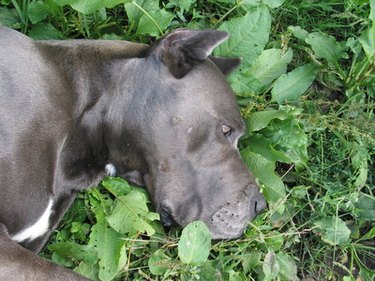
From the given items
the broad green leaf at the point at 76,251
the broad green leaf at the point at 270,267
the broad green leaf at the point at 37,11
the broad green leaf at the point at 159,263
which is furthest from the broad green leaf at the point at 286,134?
the broad green leaf at the point at 37,11

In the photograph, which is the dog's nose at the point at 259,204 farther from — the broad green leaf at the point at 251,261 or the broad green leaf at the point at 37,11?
the broad green leaf at the point at 37,11

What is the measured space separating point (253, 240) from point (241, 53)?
1.18 m

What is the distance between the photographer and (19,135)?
3430 mm

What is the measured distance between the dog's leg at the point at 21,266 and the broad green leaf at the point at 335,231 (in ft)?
5.83

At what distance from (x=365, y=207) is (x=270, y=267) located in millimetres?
879

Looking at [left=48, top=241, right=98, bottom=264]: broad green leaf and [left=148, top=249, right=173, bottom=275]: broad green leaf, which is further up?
[left=48, top=241, right=98, bottom=264]: broad green leaf

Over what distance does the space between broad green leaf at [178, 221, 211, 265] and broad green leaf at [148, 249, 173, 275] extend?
0.14 metres

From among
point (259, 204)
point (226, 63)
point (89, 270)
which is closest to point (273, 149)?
point (259, 204)

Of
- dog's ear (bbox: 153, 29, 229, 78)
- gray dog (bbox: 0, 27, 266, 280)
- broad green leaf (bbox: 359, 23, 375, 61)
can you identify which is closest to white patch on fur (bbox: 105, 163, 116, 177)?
gray dog (bbox: 0, 27, 266, 280)

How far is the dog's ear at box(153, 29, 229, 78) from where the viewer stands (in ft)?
12.3

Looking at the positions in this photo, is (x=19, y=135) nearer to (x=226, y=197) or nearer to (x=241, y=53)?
(x=226, y=197)

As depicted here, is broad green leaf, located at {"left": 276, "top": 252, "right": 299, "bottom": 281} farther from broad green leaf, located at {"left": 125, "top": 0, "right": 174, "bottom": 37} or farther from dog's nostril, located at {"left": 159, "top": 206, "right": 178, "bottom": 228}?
broad green leaf, located at {"left": 125, "top": 0, "right": 174, "bottom": 37}

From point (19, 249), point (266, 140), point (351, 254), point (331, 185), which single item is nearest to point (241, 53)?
point (266, 140)

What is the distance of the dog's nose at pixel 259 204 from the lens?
13.3ft
